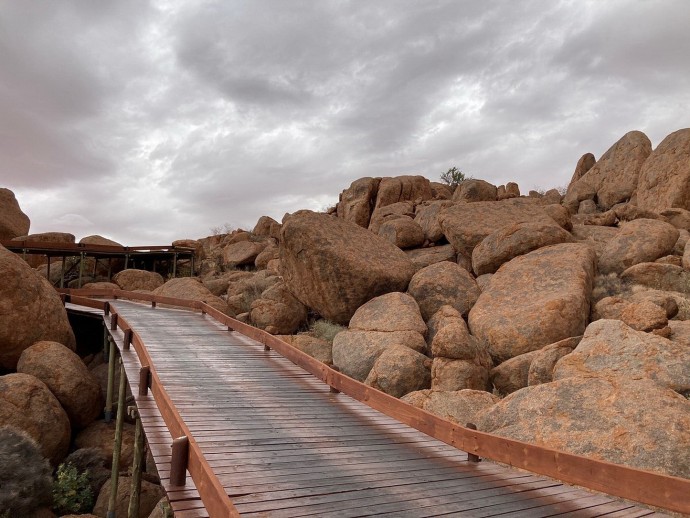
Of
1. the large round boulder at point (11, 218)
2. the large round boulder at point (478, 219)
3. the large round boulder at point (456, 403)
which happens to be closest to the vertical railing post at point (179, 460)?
the large round boulder at point (456, 403)

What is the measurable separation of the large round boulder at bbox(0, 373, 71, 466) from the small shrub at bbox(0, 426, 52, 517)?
0.51 metres

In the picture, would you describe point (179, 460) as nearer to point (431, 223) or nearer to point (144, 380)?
point (144, 380)

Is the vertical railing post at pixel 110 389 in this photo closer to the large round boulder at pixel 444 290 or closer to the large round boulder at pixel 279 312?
the large round boulder at pixel 279 312

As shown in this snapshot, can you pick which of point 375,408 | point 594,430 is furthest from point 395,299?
point 594,430

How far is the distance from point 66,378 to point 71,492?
427 cm

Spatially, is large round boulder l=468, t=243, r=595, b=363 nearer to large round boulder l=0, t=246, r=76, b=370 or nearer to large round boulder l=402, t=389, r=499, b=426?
large round boulder l=402, t=389, r=499, b=426

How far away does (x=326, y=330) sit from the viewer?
1853 centimetres

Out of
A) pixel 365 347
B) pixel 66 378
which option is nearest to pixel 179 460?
pixel 365 347

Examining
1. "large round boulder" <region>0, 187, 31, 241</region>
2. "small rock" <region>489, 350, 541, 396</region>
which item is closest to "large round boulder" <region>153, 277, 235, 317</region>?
"small rock" <region>489, 350, 541, 396</region>

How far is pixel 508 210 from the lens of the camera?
22297 millimetres

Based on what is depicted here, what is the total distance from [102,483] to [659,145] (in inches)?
1214

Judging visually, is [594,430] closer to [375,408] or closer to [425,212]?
[375,408]

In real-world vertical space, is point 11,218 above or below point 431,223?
above

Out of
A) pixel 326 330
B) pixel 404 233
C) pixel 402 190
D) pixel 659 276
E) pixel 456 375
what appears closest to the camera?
pixel 456 375
